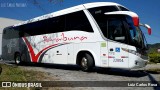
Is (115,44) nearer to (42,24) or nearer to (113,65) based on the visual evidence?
(113,65)

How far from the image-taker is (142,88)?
8383 mm

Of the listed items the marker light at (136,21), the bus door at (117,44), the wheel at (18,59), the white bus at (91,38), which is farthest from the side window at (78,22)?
the wheel at (18,59)

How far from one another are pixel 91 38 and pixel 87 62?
1.24 m

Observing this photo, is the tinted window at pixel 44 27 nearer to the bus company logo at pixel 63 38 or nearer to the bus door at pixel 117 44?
the bus company logo at pixel 63 38

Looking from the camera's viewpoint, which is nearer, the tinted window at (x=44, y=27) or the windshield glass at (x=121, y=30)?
the windshield glass at (x=121, y=30)

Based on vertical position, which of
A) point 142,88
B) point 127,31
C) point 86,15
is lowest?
point 142,88

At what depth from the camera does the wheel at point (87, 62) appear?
12.8 metres

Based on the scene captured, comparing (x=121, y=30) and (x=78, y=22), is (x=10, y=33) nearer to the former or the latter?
(x=78, y=22)

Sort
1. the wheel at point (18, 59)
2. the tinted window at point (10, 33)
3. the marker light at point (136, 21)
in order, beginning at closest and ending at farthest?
1. the marker light at point (136, 21)
2. the wheel at point (18, 59)
3. the tinted window at point (10, 33)

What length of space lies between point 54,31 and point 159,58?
801 inches

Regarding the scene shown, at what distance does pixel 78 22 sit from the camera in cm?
1368

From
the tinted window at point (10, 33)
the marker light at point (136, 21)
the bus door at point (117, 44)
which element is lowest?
the bus door at point (117, 44)

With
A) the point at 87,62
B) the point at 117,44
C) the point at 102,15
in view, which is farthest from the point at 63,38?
the point at 117,44

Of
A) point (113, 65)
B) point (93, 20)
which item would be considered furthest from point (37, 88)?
point (93, 20)
